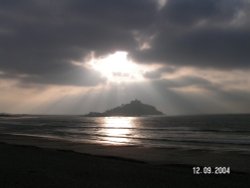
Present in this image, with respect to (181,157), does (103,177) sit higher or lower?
higher

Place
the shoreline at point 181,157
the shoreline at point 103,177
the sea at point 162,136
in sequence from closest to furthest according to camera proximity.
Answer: the shoreline at point 103,177, the shoreline at point 181,157, the sea at point 162,136

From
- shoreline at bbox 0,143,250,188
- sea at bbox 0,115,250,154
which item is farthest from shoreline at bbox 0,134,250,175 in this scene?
sea at bbox 0,115,250,154

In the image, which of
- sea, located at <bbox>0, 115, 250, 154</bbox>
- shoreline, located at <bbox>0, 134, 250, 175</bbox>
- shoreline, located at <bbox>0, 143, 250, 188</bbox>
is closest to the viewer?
shoreline, located at <bbox>0, 143, 250, 188</bbox>

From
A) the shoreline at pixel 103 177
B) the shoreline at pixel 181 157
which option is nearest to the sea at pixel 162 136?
the shoreline at pixel 181 157

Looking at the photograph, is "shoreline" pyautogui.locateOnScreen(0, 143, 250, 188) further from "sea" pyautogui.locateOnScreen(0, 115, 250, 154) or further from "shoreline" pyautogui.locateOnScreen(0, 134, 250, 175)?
"sea" pyautogui.locateOnScreen(0, 115, 250, 154)

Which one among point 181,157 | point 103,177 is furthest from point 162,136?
point 103,177

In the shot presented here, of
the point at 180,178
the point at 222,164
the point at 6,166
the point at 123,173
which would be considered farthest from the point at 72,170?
the point at 222,164

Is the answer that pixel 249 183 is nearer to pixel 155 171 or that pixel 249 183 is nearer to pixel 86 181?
pixel 155 171

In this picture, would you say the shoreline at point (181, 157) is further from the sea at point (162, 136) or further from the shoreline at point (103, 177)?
the sea at point (162, 136)

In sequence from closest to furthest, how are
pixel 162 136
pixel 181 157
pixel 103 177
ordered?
1. pixel 103 177
2. pixel 181 157
3. pixel 162 136

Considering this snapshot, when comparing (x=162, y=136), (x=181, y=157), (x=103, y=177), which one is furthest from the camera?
(x=162, y=136)

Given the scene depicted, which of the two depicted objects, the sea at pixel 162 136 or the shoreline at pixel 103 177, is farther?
the sea at pixel 162 136

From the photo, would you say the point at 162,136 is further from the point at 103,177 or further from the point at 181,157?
the point at 103,177

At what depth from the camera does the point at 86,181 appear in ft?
50.5
